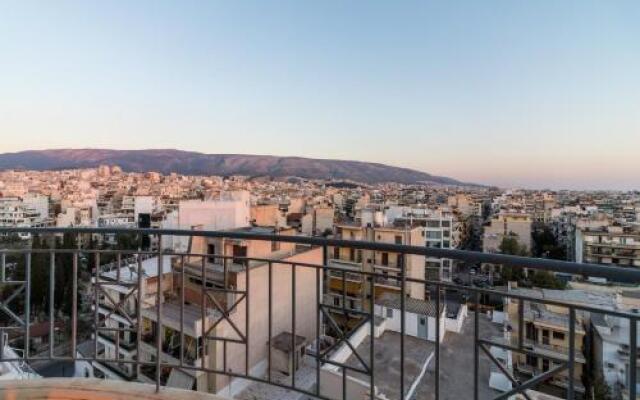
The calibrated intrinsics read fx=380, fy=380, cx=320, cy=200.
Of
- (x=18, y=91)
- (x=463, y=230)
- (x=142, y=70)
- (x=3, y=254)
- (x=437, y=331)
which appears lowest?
(x=463, y=230)

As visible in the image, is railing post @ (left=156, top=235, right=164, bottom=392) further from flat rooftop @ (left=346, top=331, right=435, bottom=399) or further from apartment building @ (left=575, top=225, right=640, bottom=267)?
apartment building @ (left=575, top=225, right=640, bottom=267)

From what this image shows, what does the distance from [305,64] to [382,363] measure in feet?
41.7

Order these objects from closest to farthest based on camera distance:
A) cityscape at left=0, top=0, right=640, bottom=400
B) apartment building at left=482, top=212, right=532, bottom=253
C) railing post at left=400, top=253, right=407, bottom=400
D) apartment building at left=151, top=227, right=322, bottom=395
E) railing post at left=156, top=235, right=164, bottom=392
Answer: railing post at left=400, top=253, right=407, bottom=400 → cityscape at left=0, top=0, right=640, bottom=400 → railing post at left=156, top=235, right=164, bottom=392 → apartment building at left=151, top=227, right=322, bottom=395 → apartment building at left=482, top=212, right=532, bottom=253

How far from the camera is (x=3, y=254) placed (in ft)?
6.05

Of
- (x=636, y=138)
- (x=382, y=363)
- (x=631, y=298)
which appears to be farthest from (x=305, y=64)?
(x=636, y=138)

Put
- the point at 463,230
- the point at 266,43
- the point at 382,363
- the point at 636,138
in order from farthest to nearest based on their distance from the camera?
the point at 463,230 → the point at 636,138 → the point at 266,43 → the point at 382,363

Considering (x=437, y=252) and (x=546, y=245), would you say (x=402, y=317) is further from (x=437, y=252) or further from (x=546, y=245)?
(x=546, y=245)

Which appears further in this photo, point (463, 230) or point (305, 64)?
point (463, 230)

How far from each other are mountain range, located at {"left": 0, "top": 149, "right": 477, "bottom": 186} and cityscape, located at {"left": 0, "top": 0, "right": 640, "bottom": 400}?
38.2m

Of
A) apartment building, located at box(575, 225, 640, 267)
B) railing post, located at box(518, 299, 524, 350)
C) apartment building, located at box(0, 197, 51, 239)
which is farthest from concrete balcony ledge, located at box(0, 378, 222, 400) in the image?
apartment building, located at box(0, 197, 51, 239)

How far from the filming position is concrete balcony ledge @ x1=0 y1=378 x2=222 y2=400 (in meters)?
1.85

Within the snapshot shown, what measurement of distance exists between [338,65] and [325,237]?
16011mm

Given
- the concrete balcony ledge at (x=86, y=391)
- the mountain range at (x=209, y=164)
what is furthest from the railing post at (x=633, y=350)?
the mountain range at (x=209, y=164)

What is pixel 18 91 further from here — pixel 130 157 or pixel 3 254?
pixel 130 157
